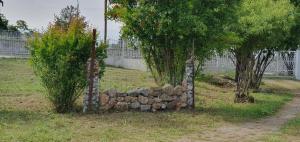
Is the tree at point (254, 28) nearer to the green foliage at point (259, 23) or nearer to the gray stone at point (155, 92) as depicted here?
the green foliage at point (259, 23)

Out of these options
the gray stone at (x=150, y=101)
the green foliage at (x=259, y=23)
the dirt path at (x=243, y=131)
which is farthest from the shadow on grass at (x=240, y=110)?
the green foliage at (x=259, y=23)

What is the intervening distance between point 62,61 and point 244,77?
7.59 metres

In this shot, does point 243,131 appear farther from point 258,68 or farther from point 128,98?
point 258,68

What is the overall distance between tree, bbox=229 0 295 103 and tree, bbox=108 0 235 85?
1236mm

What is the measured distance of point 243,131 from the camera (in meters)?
11.1

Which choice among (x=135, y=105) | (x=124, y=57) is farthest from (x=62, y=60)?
(x=124, y=57)

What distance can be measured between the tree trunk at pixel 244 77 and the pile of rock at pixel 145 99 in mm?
3680

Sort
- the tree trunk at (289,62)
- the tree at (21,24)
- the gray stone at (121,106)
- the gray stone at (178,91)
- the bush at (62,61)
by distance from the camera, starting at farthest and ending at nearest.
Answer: the tree at (21,24), the tree trunk at (289,62), the gray stone at (178,91), the gray stone at (121,106), the bush at (62,61)

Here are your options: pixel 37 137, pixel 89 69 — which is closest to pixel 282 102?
pixel 89 69

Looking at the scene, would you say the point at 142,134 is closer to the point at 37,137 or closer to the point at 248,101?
the point at 37,137

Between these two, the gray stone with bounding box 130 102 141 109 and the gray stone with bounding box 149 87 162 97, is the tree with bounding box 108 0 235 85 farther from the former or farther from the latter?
the gray stone with bounding box 130 102 141 109

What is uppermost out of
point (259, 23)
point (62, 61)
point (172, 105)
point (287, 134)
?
point (259, 23)

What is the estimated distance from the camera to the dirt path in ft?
32.9

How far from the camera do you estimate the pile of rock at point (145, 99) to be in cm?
1262
